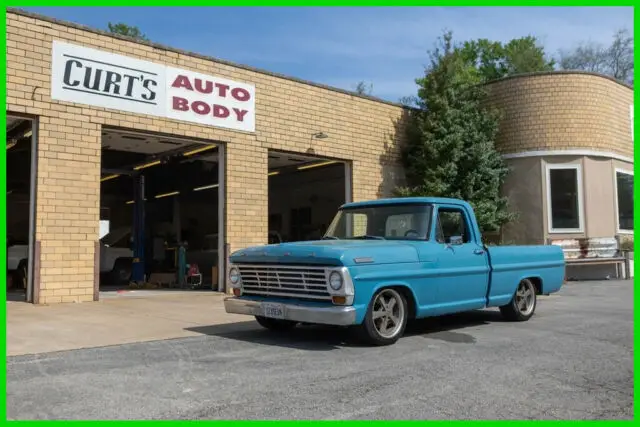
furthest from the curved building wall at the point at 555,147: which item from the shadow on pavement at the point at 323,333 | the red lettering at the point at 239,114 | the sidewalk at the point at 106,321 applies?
the sidewalk at the point at 106,321

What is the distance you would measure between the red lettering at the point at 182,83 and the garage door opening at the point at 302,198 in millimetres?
7491

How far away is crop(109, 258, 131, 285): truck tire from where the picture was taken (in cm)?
1869

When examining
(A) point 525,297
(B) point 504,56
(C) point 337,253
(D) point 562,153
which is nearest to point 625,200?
(D) point 562,153

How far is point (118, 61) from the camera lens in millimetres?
12531

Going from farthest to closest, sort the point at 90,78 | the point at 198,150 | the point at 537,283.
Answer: the point at 198,150
the point at 90,78
the point at 537,283

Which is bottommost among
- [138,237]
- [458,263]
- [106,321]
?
[106,321]

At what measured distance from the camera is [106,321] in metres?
9.33

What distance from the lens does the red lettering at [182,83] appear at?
1337cm

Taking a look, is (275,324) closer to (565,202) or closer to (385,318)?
(385,318)

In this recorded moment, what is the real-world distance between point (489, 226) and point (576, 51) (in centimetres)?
3428

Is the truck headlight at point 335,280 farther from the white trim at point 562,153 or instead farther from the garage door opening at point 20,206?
the white trim at point 562,153

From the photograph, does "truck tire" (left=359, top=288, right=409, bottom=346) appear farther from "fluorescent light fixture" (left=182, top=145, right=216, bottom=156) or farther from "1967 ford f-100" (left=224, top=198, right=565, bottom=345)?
"fluorescent light fixture" (left=182, top=145, right=216, bottom=156)

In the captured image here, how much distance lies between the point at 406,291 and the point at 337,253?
3.97 ft

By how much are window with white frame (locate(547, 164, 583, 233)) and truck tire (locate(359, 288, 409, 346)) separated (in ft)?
40.0
